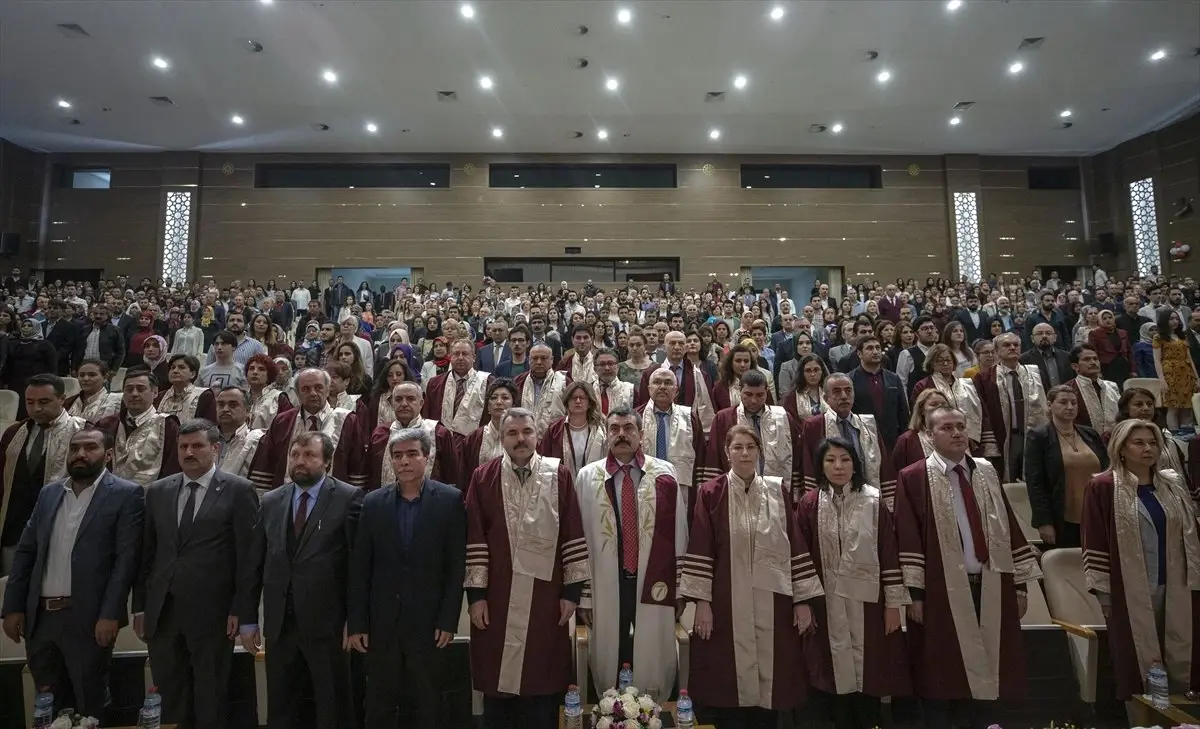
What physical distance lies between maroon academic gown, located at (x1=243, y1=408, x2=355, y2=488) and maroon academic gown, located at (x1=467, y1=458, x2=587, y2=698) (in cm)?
134

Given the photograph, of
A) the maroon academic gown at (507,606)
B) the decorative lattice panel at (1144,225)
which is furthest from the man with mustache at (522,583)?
the decorative lattice panel at (1144,225)

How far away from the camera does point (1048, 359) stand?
5746 millimetres

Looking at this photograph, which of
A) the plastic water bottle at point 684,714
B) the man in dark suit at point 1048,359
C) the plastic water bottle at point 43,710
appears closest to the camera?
the plastic water bottle at point 43,710

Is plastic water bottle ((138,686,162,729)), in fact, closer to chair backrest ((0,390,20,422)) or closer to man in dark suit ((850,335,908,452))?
man in dark suit ((850,335,908,452))

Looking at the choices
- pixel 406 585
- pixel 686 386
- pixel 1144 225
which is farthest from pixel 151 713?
pixel 1144 225

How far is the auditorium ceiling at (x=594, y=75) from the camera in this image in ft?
35.8

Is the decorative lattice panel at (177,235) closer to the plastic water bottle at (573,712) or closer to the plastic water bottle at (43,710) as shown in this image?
the plastic water bottle at (43,710)

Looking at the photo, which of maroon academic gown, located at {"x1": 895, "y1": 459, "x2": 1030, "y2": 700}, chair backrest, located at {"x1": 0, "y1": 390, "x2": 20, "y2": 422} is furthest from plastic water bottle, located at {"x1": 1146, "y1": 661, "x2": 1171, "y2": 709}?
chair backrest, located at {"x1": 0, "y1": 390, "x2": 20, "y2": 422}

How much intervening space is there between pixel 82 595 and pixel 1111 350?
9.02 m

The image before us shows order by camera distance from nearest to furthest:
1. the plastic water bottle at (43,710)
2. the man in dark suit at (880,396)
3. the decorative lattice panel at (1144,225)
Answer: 1. the plastic water bottle at (43,710)
2. the man in dark suit at (880,396)
3. the decorative lattice panel at (1144,225)

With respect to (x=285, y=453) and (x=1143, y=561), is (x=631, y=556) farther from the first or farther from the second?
(x=1143, y=561)

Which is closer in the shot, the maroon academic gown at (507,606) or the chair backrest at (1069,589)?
the maroon academic gown at (507,606)

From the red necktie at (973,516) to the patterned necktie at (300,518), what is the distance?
10.9 feet

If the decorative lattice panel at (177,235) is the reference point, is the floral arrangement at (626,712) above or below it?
below
